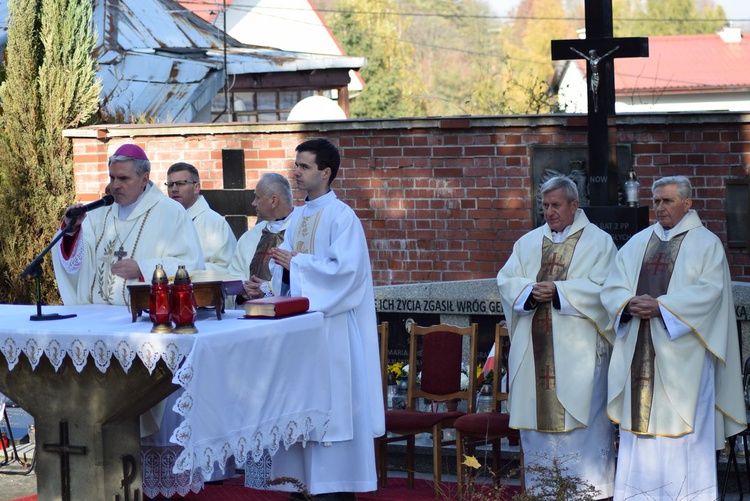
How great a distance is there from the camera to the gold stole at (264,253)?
7202 mm

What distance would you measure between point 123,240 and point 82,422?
1.37 meters

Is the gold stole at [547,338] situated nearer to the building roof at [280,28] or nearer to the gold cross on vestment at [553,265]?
the gold cross on vestment at [553,265]

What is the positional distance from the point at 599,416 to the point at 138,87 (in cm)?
1086

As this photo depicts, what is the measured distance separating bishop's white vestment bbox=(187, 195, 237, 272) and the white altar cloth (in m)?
2.29

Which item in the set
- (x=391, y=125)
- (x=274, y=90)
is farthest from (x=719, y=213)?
(x=274, y=90)

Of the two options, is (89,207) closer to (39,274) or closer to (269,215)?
(39,274)

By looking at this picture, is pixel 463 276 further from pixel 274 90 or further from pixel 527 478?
pixel 274 90

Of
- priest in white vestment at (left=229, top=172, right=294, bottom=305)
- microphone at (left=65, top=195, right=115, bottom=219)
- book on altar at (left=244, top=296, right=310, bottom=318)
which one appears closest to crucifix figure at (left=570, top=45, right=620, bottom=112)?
priest in white vestment at (left=229, top=172, right=294, bottom=305)

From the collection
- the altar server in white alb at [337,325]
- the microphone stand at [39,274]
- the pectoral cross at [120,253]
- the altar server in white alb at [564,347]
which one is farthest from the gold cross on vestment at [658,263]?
the microphone stand at [39,274]

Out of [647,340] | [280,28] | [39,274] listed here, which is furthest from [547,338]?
[280,28]

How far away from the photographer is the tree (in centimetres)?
1077

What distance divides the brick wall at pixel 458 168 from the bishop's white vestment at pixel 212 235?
6.45ft

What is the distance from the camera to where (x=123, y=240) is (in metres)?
6.41

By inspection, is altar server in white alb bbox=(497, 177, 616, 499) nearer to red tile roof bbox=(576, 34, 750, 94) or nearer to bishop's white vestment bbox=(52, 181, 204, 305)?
bishop's white vestment bbox=(52, 181, 204, 305)
